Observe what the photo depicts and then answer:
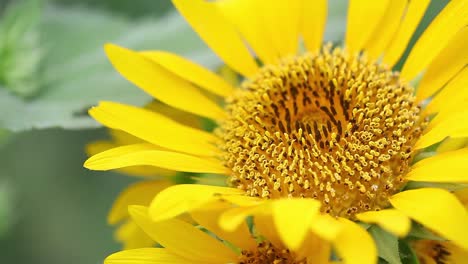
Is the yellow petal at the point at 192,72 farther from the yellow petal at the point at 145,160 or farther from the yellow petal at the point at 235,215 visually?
the yellow petal at the point at 235,215

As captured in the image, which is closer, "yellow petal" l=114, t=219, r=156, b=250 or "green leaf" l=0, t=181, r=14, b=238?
"yellow petal" l=114, t=219, r=156, b=250

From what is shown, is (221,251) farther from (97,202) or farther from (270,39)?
(97,202)

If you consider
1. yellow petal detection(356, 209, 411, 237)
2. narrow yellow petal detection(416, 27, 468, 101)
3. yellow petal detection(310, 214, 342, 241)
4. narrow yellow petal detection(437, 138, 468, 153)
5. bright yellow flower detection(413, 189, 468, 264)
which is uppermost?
narrow yellow petal detection(416, 27, 468, 101)

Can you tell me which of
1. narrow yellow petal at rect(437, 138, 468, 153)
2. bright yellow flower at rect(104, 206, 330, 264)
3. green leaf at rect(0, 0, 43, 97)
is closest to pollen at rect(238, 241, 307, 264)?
bright yellow flower at rect(104, 206, 330, 264)

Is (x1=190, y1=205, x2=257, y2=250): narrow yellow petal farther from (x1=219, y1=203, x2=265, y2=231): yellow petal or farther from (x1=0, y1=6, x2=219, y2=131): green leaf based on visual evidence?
(x1=0, y1=6, x2=219, y2=131): green leaf

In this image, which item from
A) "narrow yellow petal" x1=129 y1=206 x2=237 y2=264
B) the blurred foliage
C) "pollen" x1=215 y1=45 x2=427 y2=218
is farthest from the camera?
the blurred foliage

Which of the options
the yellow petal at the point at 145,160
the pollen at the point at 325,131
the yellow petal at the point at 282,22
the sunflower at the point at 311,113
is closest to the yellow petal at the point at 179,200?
the sunflower at the point at 311,113

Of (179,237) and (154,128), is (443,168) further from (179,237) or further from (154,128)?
(154,128)
